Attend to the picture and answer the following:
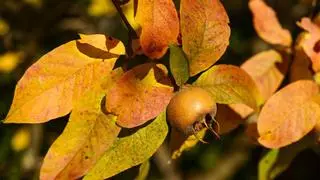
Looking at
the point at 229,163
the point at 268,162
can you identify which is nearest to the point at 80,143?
the point at 268,162

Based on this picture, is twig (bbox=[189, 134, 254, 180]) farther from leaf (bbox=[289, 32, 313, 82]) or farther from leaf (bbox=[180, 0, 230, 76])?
leaf (bbox=[180, 0, 230, 76])

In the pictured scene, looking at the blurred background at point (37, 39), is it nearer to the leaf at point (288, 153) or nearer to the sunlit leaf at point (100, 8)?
the sunlit leaf at point (100, 8)

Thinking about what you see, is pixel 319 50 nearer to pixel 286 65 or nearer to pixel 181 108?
pixel 286 65

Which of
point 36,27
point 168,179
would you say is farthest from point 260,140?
point 168,179

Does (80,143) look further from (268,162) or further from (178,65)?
(268,162)

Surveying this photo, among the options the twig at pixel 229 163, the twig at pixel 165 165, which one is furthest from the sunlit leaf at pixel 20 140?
the twig at pixel 229 163

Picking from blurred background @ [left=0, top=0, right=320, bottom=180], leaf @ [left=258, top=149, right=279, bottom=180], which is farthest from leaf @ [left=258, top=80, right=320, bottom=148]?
blurred background @ [left=0, top=0, right=320, bottom=180]
